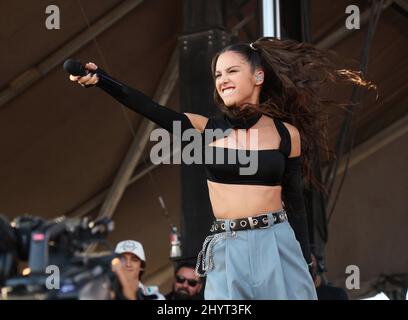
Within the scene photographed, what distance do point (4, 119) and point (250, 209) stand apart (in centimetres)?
450

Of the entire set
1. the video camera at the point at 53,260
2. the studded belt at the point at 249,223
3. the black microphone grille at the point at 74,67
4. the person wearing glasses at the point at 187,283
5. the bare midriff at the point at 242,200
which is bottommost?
the person wearing glasses at the point at 187,283

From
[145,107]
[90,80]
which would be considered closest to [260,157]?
[145,107]

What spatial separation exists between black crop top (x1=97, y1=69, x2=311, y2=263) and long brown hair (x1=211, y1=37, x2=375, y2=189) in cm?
10

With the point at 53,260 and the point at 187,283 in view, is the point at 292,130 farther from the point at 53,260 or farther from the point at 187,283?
the point at 187,283

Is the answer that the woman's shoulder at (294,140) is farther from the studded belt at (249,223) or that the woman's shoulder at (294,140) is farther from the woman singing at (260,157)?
the studded belt at (249,223)

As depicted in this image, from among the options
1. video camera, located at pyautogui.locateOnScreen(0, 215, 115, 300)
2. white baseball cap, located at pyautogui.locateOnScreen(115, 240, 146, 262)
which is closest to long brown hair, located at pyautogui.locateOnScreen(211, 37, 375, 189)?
video camera, located at pyautogui.locateOnScreen(0, 215, 115, 300)

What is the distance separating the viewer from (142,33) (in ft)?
23.1

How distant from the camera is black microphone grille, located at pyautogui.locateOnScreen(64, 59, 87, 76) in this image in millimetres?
2297

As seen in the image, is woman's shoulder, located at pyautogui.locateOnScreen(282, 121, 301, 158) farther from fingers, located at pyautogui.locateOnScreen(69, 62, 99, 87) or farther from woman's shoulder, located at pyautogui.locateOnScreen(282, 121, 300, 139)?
fingers, located at pyautogui.locateOnScreen(69, 62, 99, 87)

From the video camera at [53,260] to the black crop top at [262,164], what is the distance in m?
0.89

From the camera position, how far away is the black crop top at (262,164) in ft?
8.43

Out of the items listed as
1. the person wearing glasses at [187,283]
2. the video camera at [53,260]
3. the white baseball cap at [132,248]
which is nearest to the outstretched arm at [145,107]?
the video camera at [53,260]

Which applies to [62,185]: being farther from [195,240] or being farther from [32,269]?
[32,269]

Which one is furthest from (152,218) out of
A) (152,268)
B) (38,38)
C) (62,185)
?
(38,38)
